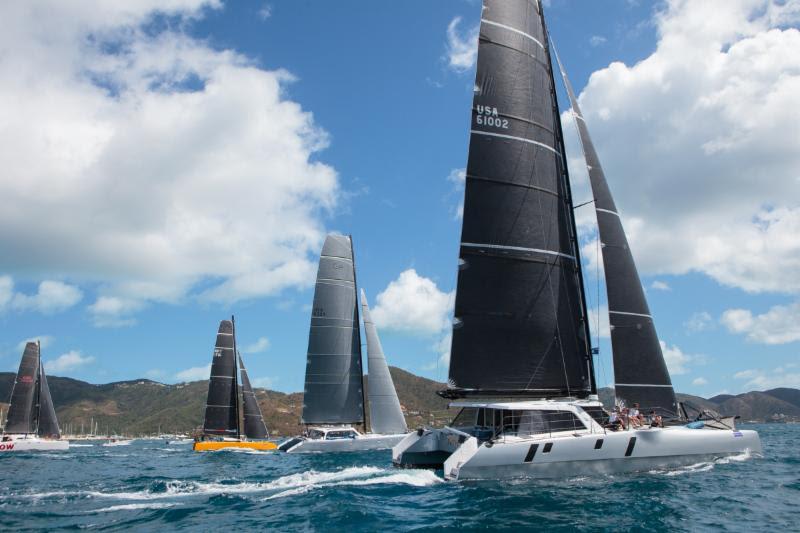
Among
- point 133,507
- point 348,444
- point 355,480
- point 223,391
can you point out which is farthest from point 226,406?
point 133,507

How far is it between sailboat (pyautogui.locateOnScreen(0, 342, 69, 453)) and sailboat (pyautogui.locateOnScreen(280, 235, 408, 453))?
30.4 m

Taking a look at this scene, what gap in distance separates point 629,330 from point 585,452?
252 inches

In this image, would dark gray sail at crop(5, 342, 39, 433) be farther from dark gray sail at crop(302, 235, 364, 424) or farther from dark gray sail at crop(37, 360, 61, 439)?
dark gray sail at crop(302, 235, 364, 424)

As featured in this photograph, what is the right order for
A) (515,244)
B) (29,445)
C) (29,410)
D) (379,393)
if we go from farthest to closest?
(29,410) → (29,445) → (379,393) → (515,244)

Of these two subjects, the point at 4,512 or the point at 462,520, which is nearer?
the point at 462,520

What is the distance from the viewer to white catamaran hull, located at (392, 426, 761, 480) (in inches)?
622

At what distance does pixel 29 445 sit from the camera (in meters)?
55.9

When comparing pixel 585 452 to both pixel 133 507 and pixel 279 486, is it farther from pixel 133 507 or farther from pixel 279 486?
pixel 133 507

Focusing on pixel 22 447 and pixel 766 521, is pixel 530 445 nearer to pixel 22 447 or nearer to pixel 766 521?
pixel 766 521

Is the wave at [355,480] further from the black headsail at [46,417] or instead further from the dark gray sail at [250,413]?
the black headsail at [46,417]

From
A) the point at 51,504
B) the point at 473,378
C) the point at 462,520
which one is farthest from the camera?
the point at 473,378

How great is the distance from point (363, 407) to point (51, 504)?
30218 mm

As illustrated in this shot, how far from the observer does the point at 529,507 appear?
1298cm

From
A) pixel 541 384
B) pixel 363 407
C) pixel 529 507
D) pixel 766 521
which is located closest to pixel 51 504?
pixel 529 507
